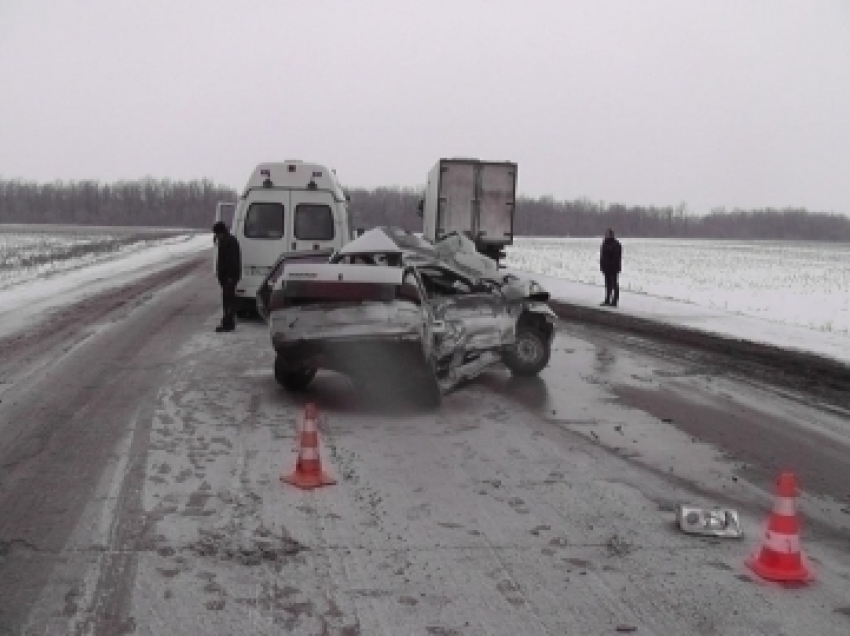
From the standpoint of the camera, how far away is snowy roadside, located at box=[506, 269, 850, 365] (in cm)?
1452

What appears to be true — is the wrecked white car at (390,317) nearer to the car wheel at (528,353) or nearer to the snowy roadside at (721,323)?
the car wheel at (528,353)

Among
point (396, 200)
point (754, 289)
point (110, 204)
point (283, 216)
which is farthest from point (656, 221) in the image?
point (283, 216)

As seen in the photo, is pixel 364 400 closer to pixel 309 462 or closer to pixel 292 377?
pixel 292 377

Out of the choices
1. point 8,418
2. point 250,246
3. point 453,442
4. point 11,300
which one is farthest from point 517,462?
point 11,300

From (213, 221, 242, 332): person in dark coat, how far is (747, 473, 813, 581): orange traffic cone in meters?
10.7

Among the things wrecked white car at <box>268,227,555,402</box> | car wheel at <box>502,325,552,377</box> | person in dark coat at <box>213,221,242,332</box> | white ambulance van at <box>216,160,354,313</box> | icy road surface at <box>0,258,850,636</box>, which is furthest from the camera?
white ambulance van at <box>216,160,354,313</box>

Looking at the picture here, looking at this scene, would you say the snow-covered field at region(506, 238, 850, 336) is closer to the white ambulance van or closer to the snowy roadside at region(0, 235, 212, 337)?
the white ambulance van

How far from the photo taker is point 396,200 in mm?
143875


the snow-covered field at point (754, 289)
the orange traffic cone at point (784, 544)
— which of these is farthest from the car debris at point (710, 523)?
the snow-covered field at point (754, 289)

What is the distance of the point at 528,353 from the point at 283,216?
614 centimetres

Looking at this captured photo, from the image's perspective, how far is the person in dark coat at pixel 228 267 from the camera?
13.8 metres

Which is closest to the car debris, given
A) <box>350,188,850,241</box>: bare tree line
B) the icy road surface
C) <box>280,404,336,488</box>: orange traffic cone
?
the icy road surface

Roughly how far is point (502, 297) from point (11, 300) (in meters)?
13.4

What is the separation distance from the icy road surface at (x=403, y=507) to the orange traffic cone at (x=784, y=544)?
0.38 ft
